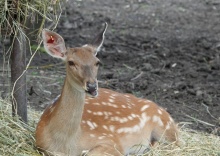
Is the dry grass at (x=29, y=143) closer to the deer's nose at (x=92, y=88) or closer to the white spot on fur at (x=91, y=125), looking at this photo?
the white spot on fur at (x=91, y=125)

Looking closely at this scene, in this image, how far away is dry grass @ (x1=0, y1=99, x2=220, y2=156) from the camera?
6.77 m

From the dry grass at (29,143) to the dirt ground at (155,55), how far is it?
750 millimetres

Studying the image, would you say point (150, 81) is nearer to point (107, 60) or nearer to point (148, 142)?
point (107, 60)

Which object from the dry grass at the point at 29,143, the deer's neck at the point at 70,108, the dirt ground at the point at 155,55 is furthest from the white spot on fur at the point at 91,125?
the dirt ground at the point at 155,55

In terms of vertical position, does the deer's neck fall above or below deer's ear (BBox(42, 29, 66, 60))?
below

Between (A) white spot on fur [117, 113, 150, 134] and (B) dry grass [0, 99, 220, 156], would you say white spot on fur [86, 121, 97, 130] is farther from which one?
(B) dry grass [0, 99, 220, 156]

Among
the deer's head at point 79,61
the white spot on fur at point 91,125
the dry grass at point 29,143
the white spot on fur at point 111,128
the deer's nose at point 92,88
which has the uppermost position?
the deer's head at point 79,61

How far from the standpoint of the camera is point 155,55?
10.6 meters

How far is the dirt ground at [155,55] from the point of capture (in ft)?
29.6

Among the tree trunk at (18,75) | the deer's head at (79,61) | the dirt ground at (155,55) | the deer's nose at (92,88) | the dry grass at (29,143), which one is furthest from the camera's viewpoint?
the dirt ground at (155,55)

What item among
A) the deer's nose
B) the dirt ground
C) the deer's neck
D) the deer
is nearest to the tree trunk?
the deer

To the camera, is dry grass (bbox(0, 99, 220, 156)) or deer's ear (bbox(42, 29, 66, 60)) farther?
dry grass (bbox(0, 99, 220, 156))

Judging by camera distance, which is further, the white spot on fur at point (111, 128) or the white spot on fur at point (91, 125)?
the white spot on fur at point (111, 128)

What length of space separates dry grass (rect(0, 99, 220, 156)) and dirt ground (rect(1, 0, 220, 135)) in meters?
0.75
